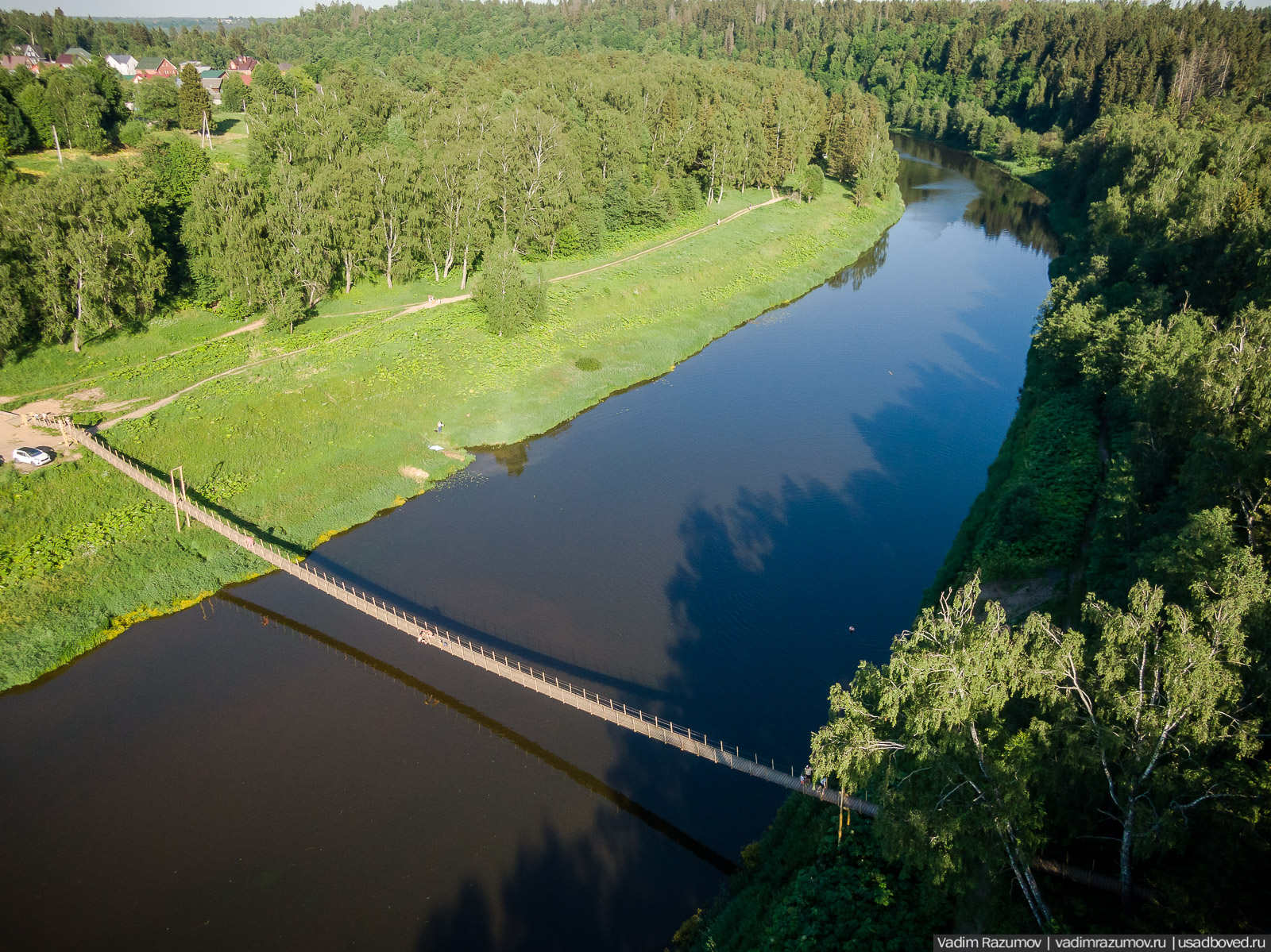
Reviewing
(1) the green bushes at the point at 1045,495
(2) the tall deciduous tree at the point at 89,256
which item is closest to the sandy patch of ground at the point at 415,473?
(2) the tall deciduous tree at the point at 89,256

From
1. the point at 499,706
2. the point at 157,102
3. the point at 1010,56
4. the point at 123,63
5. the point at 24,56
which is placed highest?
the point at 1010,56

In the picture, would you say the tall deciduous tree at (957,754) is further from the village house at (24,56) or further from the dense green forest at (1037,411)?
the village house at (24,56)

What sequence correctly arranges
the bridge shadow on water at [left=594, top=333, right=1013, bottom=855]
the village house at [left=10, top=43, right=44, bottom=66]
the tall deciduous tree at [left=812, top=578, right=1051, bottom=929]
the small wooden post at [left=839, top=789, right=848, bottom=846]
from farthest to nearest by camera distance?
the village house at [left=10, top=43, right=44, bottom=66], the bridge shadow on water at [left=594, top=333, right=1013, bottom=855], the small wooden post at [left=839, top=789, right=848, bottom=846], the tall deciduous tree at [left=812, top=578, right=1051, bottom=929]

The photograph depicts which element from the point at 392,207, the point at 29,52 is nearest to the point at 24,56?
the point at 29,52

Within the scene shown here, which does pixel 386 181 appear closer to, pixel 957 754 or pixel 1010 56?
pixel 957 754

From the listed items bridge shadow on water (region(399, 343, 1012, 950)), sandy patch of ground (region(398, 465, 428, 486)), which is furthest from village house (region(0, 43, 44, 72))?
bridge shadow on water (region(399, 343, 1012, 950))

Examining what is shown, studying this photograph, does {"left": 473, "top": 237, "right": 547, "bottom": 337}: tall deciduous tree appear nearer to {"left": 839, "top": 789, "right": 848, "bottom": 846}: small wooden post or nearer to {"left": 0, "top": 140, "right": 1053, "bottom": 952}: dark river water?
{"left": 0, "top": 140, "right": 1053, "bottom": 952}: dark river water

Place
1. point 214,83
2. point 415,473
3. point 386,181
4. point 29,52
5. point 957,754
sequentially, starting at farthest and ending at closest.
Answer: point 29,52, point 214,83, point 386,181, point 415,473, point 957,754
